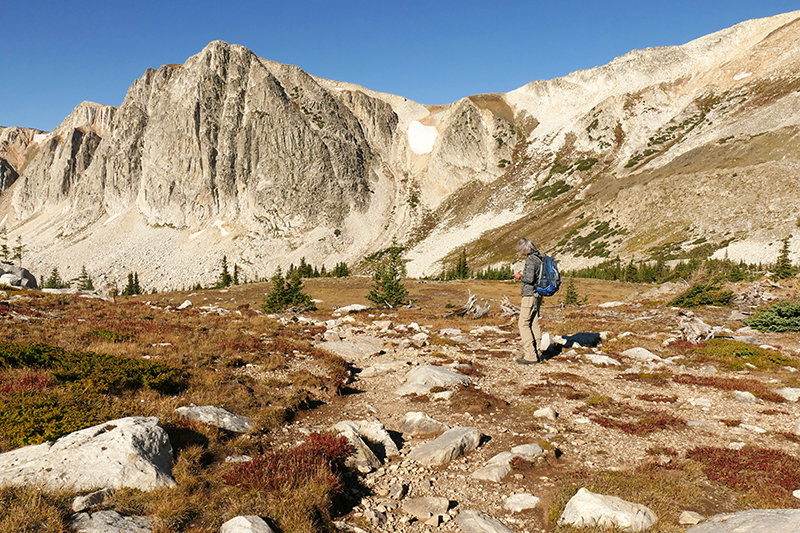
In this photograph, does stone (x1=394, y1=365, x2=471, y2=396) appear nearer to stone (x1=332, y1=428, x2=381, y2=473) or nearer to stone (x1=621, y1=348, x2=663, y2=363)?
stone (x1=332, y1=428, x2=381, y2=473)

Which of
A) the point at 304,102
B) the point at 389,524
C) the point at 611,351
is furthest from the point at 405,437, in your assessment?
the point at 304,102

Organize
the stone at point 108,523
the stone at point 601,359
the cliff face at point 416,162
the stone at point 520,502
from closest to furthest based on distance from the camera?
the stone at point 108,523, the stone at point 520,502, the stone at point 601,359, the cliff face at point 416,162

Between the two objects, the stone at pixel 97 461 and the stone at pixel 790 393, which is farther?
the stone at pixel 790 393

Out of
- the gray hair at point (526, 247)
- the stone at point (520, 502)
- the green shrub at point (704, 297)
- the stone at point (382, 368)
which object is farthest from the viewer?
the green shrub at point (704, 297)

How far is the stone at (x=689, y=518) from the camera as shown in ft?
16.8

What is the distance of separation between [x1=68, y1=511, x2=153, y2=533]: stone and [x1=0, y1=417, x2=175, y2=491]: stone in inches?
26.1

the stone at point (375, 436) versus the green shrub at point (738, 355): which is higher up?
the stone at point (375, 436)

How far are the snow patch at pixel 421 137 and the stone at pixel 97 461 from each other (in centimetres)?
18947

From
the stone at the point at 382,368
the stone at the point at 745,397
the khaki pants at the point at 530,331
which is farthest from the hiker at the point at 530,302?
the stone at the point at 745,397

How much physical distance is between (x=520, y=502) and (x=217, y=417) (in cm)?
575

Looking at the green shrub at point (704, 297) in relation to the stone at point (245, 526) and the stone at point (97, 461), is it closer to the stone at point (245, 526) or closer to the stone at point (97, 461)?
the stone at point (245, 526)

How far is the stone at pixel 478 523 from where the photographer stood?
5.26 metres

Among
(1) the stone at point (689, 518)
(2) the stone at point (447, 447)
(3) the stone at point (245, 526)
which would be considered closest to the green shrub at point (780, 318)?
(2) the stone at point (447, 447)

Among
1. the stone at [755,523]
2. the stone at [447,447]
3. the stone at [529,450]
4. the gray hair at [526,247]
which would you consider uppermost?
the gray hair at [526,247]
